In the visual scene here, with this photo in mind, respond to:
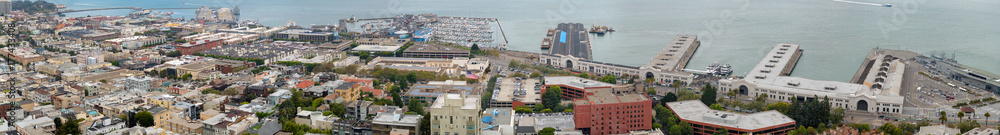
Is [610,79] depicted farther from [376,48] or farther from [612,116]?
[376,48]

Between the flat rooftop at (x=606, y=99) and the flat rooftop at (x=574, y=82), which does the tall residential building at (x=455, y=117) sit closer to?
the flat rooftop at (x=606, y=99)

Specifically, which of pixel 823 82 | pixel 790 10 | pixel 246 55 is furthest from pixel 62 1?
pixel 823 82

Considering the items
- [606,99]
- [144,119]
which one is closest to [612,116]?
[606,99]

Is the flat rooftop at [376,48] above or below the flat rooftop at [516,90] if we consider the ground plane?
above

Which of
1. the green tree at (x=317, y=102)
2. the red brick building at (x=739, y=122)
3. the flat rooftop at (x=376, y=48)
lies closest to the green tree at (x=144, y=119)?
the green tree at (x=317, y=102)

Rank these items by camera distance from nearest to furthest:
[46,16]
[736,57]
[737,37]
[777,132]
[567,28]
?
1. [777,132]
2. [736,57]
3. [737,37]
4. [567,28]
5. [46,16]

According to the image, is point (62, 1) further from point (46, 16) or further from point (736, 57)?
point (736, 57)

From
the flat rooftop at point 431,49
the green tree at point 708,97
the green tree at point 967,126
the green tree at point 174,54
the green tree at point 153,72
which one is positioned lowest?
the green tree at point 967,126

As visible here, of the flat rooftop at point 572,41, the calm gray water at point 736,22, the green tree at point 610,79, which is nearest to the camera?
the green tree at point 610,79

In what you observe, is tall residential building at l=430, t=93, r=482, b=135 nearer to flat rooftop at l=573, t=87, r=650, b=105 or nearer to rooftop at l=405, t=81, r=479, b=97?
flat rooftop at l=573, t=87, r=650, b=105
